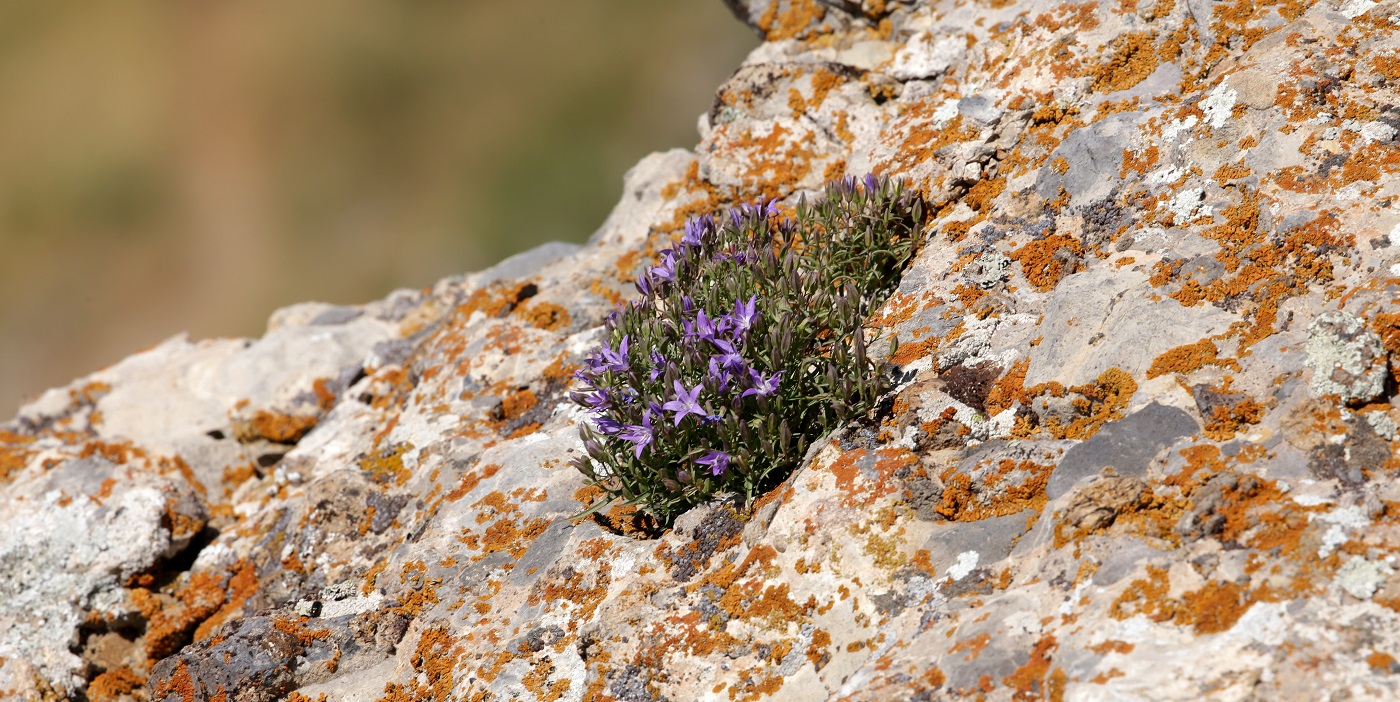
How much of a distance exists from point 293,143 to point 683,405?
2045cm

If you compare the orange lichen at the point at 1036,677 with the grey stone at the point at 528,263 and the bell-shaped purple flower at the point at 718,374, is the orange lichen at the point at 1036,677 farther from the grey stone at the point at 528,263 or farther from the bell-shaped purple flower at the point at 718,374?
the grey stone at the point at 528,263

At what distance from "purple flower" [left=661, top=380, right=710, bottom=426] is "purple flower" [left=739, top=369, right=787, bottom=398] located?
23 cm

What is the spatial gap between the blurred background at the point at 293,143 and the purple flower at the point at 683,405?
1450 centimetres

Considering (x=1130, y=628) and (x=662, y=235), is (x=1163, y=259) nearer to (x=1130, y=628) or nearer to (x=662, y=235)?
(x=1130, y=628)

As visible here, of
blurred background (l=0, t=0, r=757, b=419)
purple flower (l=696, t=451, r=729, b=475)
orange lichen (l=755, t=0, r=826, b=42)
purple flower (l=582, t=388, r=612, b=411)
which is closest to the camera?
purple flower (l=696, t=451, r=729, b=475)

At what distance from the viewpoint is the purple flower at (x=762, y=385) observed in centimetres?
481

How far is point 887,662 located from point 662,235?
446cm

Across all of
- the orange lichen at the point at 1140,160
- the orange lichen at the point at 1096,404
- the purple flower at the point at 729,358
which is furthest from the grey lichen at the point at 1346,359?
the purple flower at the point at 729,358

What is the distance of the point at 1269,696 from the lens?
3.11 metres

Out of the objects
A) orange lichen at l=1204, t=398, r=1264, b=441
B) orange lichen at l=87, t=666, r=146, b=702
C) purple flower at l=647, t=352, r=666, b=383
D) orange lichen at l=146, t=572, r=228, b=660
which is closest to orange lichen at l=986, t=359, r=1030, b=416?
orange lichen at l=1204, t=398, r=1264, b=441

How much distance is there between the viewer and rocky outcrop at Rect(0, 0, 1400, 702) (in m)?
3.67

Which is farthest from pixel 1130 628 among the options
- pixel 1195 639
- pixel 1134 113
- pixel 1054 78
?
pixel 1054 78

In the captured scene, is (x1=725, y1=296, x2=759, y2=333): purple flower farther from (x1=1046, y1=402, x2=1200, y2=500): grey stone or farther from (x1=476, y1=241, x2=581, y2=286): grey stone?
(x1=476, y1=241, x2=581, y2=286): grey stone

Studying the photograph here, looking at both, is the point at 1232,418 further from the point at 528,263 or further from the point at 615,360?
the point at 528,263
